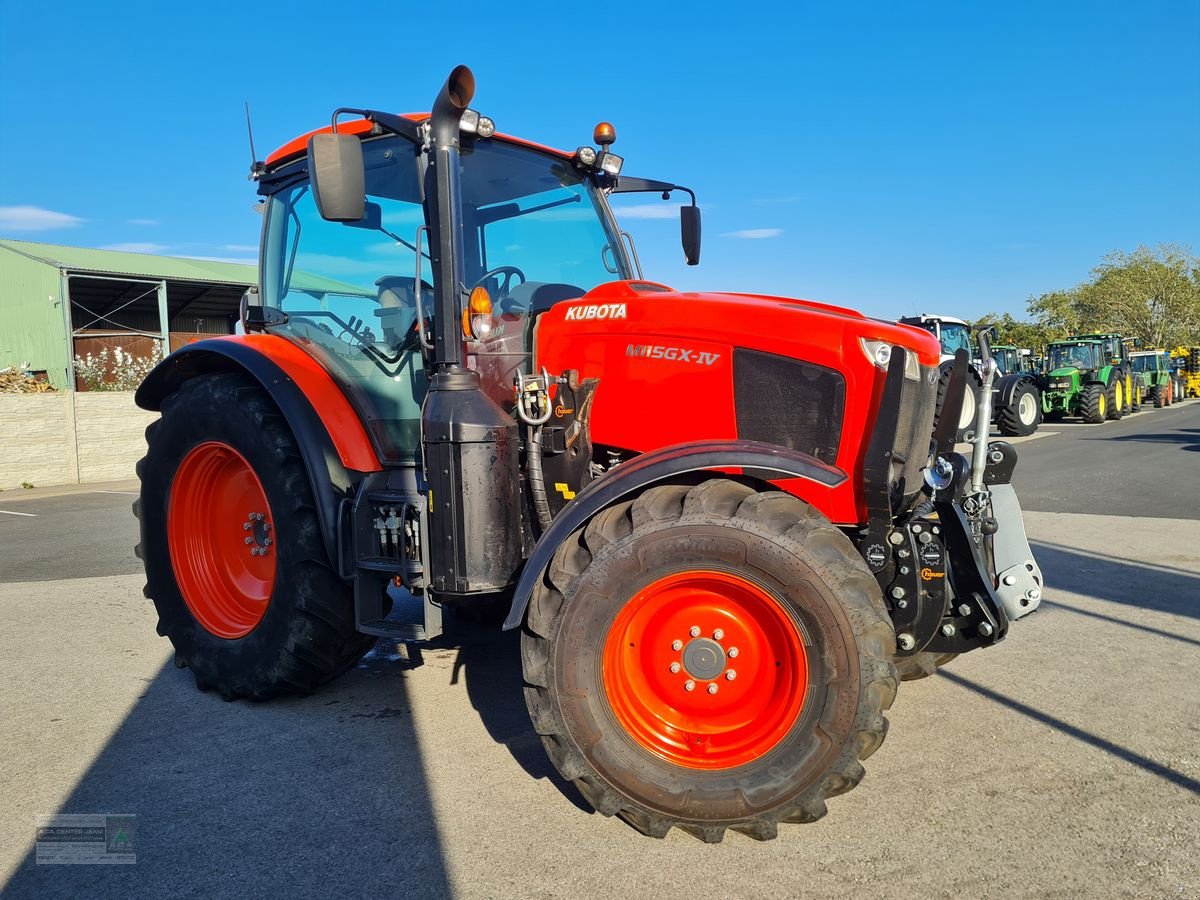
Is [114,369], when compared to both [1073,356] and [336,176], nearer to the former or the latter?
[336,176]

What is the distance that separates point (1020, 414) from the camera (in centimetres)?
1975

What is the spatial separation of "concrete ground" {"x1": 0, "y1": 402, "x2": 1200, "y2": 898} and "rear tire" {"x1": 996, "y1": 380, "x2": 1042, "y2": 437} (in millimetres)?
15320

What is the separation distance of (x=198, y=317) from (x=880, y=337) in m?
29.8

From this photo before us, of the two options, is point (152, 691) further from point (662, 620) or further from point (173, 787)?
point (662, 620)

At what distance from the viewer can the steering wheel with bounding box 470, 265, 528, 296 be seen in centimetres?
369

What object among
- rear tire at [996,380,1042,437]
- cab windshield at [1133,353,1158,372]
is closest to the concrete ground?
rear tire at [996,380,1042,437]

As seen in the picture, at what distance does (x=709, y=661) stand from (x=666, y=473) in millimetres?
607

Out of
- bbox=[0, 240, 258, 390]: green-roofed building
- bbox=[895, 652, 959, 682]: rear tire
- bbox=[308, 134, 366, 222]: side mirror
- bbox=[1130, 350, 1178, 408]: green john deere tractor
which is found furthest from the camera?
bbox=[1130, 350, 1178, 408]: green john deere tractor

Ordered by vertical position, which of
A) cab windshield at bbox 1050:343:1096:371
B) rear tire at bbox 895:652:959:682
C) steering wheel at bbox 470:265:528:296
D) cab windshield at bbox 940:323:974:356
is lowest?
rear tire at bbox 895:652:959:682

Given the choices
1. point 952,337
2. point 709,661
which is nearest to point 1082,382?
point 952,337

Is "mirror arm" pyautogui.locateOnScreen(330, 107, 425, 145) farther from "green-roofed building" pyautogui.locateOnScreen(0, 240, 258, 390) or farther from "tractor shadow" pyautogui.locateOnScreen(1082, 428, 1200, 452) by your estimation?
"green-roofed building" pyautogui.locateOnScreen(0, 240, 258, 390)

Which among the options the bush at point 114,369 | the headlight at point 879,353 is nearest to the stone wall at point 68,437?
the bush at point 114,369

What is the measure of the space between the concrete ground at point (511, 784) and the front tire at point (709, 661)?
20 centimetres

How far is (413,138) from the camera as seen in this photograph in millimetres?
3375
